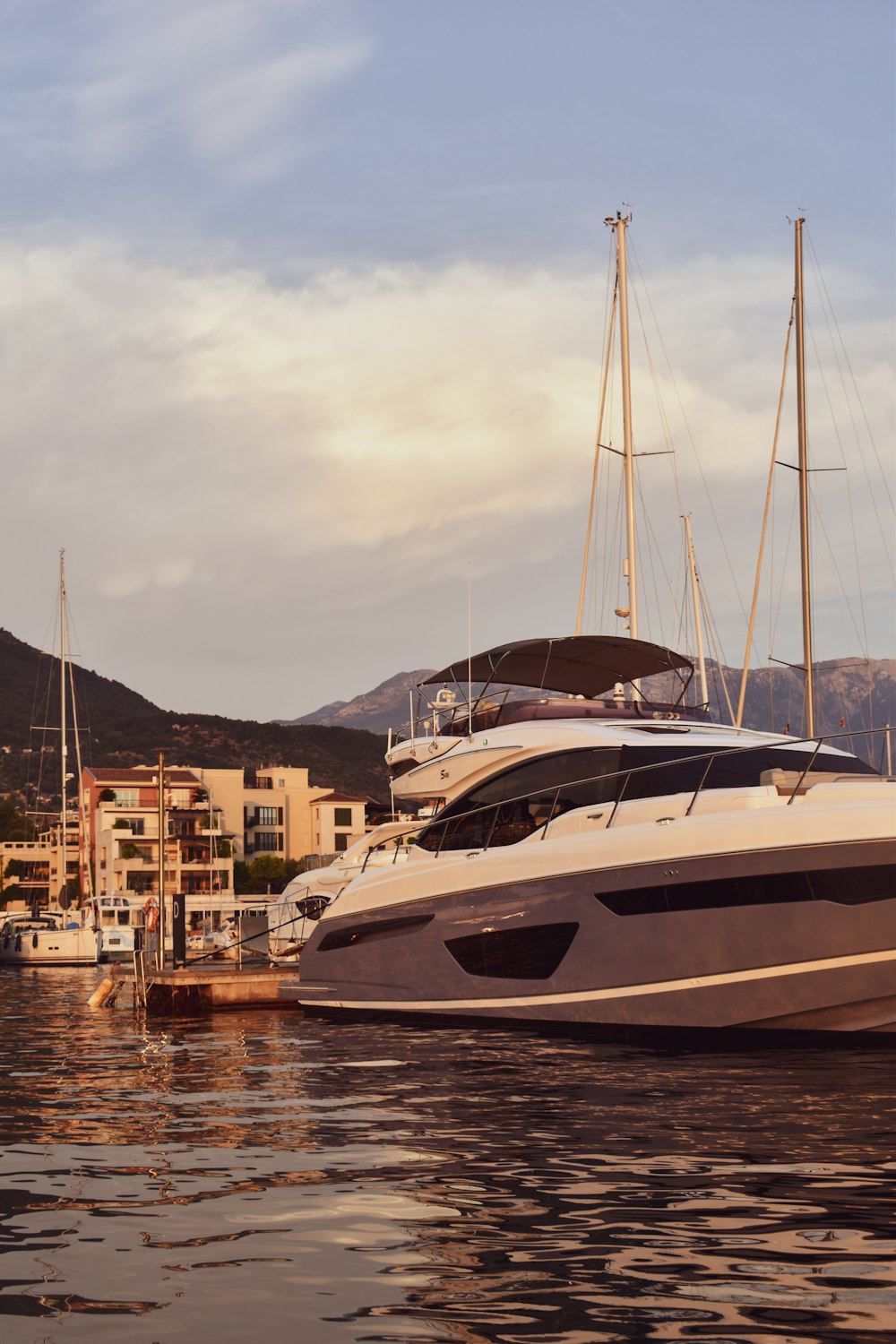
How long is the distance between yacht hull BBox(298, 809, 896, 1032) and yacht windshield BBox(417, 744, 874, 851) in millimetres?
858

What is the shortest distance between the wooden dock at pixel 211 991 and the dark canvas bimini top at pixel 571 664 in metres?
4.98

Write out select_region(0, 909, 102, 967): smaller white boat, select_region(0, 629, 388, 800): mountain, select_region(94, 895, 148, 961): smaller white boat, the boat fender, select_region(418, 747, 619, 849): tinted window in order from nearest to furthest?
select_region(418, 747, 619, 849): tinted window → the boat fender → select_region(0, 909, 102, 967): smaller white boat → select_region(94, 895, 148, 961): smaller white boat → select_region(0, 629, 388, 800): mountain

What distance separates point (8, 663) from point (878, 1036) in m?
165

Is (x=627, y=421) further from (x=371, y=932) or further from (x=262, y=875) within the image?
(x=262, y=875)

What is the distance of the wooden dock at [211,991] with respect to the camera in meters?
19.3

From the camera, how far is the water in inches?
193

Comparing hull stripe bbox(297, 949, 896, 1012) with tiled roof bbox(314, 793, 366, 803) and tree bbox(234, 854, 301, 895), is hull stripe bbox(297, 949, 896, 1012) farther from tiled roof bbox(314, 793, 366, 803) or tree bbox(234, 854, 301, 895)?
tiled roof bbox(314, 793, 366, 803)

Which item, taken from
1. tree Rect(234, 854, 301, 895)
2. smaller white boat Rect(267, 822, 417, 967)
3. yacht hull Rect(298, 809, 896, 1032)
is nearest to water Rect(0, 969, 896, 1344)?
yacht hull Rect(298, 809, 896, 1032)

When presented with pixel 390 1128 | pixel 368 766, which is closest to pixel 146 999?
pixel 390 1128

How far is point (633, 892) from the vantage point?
1253cm

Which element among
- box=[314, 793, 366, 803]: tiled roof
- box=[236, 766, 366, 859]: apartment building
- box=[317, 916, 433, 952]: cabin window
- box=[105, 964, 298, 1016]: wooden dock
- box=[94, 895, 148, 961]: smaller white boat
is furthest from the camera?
box=[314, 793, 366, 803]: tiled roof

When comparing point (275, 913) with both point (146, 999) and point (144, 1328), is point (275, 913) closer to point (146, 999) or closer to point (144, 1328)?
point (146, 999)

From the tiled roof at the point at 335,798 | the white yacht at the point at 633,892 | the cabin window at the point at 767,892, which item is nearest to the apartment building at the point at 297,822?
the tiled roof at the point at 335,798

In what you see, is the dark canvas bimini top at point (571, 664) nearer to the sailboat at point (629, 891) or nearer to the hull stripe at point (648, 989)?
the sailboat at point (629, 891)
